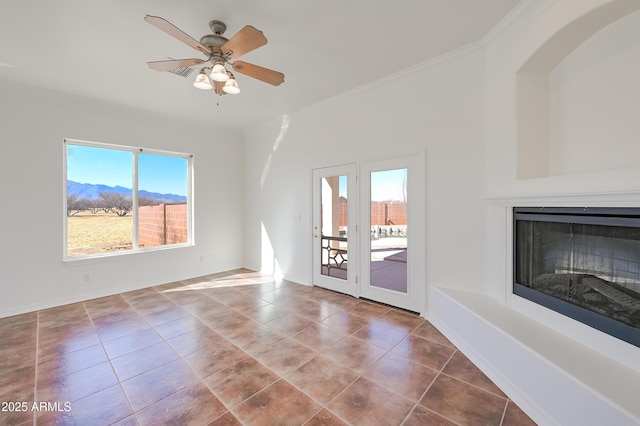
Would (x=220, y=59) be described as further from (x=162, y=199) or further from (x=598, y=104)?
(x=162, y=199)

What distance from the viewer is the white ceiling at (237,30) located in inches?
88.4

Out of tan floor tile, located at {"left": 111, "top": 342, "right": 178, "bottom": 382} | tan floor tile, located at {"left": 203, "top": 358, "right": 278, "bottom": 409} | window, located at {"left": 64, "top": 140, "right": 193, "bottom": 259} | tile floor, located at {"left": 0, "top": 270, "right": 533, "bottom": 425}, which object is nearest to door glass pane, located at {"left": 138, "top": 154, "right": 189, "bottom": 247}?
window, located at {"left": 64, "top": 140, "right": 193, "bottom": 259}

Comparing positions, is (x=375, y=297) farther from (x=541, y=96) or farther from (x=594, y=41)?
(x=594, y=41)

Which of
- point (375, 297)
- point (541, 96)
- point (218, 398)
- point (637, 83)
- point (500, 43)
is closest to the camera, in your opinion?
point (637, 83)

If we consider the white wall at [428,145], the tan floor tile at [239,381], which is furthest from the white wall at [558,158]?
the tan floor tile at [239,381]

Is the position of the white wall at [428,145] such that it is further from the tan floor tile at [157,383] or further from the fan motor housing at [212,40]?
the tan floor tile at [157,383]

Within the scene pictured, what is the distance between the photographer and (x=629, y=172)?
160 cm

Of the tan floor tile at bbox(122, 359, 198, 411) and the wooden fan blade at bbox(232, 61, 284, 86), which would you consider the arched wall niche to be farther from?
the tan floor tile at bbox(122, 359, 198, 411)

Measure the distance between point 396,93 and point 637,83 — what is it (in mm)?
2148

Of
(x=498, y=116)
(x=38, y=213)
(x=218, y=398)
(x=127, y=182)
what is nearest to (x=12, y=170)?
(x=38, y=213)

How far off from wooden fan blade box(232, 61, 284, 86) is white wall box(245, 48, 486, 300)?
5.18 ft

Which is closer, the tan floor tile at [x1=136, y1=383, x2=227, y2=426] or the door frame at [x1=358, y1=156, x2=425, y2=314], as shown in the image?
the tan floor tile at [x1=136, y1=383, x2=227, y2=426]

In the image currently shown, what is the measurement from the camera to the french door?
3.42m

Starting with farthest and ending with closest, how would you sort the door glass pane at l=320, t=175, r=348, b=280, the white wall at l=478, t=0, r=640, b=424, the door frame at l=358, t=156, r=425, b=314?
the door glass pane at l=320, t=175, r=348, b=280
the door frame at l=358, t=156, r=425, b=314
the white wall at l=478, t=0, r=640, b=424
